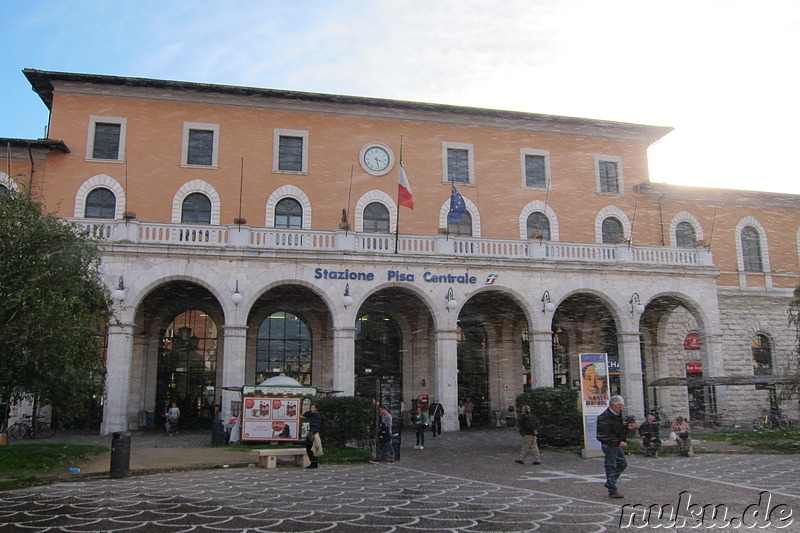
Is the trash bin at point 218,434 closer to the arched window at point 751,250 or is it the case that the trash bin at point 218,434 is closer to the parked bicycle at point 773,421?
the parked bicycle at point 773,421

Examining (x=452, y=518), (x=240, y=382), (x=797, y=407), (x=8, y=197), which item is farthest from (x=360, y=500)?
(x=797, y=407)

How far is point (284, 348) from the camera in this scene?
28859 mm

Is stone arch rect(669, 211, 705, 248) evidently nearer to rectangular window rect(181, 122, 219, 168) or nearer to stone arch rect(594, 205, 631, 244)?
stone arch rect(594, 205, 631, 244)

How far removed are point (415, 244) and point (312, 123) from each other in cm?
831

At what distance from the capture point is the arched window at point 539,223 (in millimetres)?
31781

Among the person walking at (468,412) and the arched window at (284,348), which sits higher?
the arched window at (284,348)

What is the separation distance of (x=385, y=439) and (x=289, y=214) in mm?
13969

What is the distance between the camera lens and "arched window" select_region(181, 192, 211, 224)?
2859cm

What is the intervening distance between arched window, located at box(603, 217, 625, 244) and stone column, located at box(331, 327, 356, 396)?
1420 centimetres

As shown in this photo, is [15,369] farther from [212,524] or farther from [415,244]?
[415,244]

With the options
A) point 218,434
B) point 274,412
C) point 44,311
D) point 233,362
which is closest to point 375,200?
point 233,362

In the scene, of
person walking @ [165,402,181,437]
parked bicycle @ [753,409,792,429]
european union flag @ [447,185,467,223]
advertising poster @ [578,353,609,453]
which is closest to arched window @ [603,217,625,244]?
european union flag @ [447,185,467,223]

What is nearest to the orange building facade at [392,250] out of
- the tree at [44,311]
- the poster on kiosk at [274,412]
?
the poster on kiosk at [274,412]

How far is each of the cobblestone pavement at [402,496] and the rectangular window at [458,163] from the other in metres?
→ 16.1
